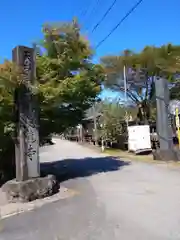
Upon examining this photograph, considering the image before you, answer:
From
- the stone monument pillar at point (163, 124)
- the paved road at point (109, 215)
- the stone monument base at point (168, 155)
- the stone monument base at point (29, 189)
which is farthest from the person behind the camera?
the stone monument pillar at point (163, 124)

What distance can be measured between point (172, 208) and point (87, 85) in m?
6.33

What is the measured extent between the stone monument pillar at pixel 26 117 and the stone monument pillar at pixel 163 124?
8.89 metres

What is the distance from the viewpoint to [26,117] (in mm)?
10172

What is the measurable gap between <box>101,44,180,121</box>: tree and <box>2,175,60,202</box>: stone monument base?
21944 mm

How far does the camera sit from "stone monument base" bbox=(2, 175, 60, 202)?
9.10 meters

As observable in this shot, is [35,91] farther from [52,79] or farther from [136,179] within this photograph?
[136,179]

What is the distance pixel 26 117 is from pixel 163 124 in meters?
9.61

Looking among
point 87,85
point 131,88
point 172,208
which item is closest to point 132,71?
point 131,88

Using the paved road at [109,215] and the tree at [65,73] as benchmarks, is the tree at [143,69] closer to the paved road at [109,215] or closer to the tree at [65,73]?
the tree at [65,73]

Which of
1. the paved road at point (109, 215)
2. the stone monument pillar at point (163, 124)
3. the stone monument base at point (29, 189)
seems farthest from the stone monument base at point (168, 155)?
the stone monument base at point (29, 189)

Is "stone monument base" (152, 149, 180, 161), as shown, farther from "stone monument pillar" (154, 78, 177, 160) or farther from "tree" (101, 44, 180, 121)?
"tree" (101, 44, 180, 121)

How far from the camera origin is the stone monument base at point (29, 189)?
29.9 ft

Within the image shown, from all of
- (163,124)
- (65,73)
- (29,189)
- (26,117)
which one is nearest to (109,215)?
(29,189)

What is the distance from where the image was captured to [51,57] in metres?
12.2
